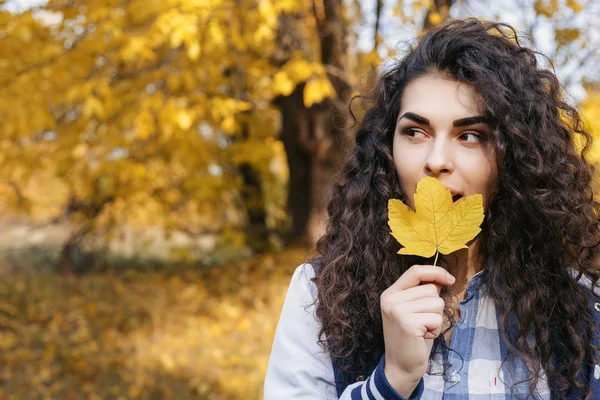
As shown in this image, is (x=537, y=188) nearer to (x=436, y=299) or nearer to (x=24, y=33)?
(x=436, y=299)

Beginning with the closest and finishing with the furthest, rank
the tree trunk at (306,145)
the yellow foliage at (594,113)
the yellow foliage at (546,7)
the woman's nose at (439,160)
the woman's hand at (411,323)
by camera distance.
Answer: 1. the woman's hand at (411,323)
2. the woman's nose at (439,160)
3. the yellow foliage at (594,113)
4. the yellow foliage at (546,7)
5. the tree trunk at (306,145)

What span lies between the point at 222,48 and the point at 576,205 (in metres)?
3.69

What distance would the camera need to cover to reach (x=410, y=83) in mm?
1454

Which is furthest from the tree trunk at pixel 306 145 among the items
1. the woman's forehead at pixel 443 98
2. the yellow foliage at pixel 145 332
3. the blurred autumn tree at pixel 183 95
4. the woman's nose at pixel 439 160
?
the woman's nose at pixel 439 160

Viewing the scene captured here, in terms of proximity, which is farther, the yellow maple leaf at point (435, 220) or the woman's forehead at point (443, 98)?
the woman's forehead at point (443, 98)

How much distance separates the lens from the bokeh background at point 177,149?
13.4ft

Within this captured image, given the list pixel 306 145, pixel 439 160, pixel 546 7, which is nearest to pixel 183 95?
pixel 306 145

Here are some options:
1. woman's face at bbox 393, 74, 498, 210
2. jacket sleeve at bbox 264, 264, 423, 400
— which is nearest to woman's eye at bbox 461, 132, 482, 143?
woman's face at bbox 393, 74, 498, 210

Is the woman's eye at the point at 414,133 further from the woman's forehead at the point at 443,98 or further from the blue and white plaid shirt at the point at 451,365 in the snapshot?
the blue and white plaid shirt at the point at 451,365

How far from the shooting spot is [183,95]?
5023 mm

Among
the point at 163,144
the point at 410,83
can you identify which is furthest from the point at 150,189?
the point at 410,83

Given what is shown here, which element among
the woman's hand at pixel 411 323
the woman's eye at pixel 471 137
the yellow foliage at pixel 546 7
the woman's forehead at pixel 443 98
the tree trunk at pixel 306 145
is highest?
the woman's forehead at pixel 443 98

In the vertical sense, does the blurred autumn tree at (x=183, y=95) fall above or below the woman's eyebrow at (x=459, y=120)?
below

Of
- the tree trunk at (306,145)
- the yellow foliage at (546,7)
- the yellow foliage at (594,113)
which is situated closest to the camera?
the yellow foliage at (594,113)
